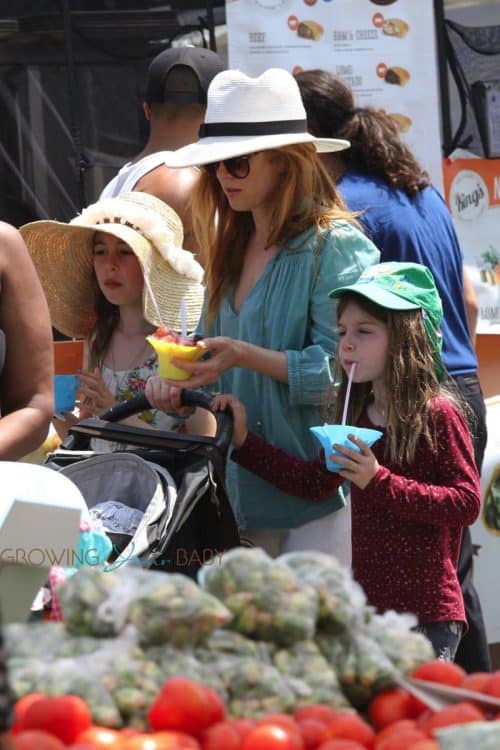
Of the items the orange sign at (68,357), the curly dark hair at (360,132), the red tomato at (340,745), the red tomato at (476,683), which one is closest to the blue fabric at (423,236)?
the curly dark hair at (360,132)

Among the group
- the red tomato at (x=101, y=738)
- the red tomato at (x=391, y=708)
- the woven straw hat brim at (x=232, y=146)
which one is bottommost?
the red tomato at (x=391, y=708)

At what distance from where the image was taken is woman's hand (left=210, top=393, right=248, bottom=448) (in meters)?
3.05

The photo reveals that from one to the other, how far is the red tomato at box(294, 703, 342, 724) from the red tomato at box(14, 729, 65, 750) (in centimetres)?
29

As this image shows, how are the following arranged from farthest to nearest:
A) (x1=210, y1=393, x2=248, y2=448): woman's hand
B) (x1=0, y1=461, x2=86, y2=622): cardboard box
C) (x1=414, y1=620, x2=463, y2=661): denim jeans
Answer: (x1=210, y1=393, x2=248, y2=448): woman's hand → (x1=414, y1=620, x2=463, y2=661): denim jeans → (x1=0, y1=461, x2=86, y2=622): cardboard box

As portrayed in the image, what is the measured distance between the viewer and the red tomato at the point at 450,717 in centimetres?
146

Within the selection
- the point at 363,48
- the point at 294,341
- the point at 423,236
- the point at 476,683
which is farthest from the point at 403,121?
the point at 476,683

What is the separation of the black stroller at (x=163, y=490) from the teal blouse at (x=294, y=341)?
25 centimetres

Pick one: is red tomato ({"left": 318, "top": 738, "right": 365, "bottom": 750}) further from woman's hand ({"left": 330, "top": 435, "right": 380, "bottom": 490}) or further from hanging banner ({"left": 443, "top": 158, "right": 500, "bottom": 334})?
hanging banner ({"left": 443, "top": 158, "right": 500, "bottom": 334})

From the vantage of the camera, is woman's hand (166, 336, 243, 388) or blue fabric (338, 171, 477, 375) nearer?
woman's hand (166, 336, 243, 388)

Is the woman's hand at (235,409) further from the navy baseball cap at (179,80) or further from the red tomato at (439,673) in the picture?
the navy baseball cap at (179,80)

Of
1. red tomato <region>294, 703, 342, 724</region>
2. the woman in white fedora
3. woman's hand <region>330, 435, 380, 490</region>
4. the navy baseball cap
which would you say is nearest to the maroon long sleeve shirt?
woman's hand <region>330, 435, 380, 490</region>

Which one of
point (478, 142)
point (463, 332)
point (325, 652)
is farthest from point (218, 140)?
point (478, 142)

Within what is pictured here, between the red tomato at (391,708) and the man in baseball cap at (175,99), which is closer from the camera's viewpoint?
the red tomato at (391,708)

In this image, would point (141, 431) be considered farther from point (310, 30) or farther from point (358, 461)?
point (310, 30)
